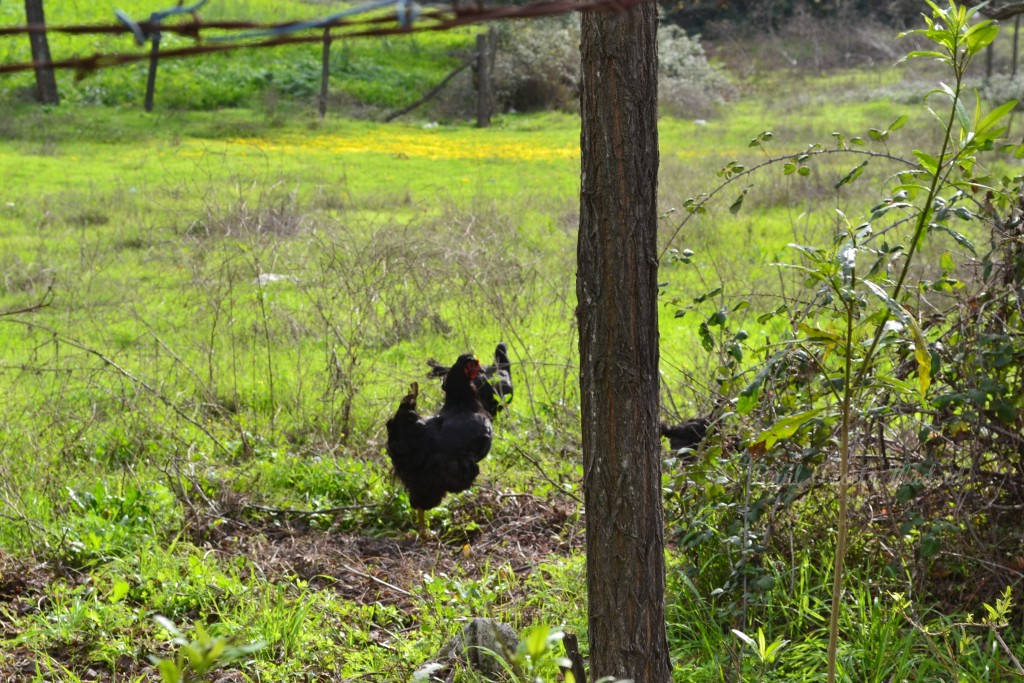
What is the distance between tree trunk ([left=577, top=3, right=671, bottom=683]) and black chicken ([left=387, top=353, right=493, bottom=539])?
2.28 meters

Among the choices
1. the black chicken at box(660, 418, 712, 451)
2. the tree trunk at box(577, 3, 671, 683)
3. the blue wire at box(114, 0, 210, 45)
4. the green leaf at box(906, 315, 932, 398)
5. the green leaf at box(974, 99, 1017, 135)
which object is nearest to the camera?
the blue wire at box(114, 0, 210, 45)

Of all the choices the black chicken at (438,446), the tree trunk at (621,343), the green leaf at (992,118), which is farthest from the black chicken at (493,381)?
the green leaf at (992,118)

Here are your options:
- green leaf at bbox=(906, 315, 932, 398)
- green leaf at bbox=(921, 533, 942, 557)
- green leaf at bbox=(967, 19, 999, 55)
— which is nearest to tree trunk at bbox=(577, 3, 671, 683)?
green leaf at bbox=(906, 315, 932, 398)

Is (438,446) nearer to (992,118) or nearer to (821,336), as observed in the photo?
(821,336)

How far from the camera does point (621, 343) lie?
100 inches

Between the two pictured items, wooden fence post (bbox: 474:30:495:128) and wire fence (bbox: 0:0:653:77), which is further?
wooden fence post (bbox: 474:30:495:128)

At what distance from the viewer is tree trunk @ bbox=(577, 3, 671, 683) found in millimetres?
2465

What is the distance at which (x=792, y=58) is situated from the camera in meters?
38.5

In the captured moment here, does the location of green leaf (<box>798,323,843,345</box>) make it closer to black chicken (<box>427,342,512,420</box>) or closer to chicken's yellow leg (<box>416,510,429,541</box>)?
chicken's yellow leg (<box>416,510,429,541</box>)

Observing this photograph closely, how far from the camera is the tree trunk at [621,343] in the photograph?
2.46 m

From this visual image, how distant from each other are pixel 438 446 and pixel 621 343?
2.54 metres

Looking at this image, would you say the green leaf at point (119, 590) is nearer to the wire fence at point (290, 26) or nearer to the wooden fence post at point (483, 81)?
the wire fence at point (290, 26)

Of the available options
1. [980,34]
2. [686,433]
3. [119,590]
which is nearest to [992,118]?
[980,34]

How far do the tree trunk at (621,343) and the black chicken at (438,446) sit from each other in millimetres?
2277
